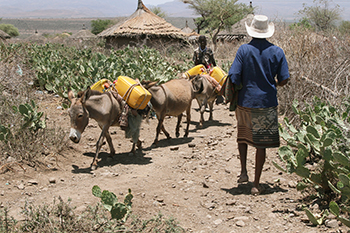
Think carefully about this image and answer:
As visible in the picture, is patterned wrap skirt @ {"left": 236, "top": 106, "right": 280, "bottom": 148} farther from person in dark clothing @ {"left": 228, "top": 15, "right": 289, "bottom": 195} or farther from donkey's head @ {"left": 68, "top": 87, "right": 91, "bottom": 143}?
donkey's head @ {"left": 68, "top": 87, "right": 91, "bottom": 143}

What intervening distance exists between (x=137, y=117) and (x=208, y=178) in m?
2.10

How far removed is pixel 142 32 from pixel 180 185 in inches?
726

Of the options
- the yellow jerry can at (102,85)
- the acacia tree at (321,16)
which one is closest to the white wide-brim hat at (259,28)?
the yellow jerry can at (102,85)

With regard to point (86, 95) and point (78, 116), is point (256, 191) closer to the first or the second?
point (78, 116)

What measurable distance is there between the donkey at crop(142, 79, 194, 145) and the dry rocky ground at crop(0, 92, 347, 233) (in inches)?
31.1

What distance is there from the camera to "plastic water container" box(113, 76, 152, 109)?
22.5ft

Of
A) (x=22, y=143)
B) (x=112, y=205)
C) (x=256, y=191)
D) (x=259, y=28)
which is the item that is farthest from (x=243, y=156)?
(x=22, y=143)

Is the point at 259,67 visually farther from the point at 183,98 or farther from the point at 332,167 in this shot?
the point at 183,98

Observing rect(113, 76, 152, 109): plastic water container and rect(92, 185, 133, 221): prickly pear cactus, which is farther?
rect(113, 76, 152, 109): plastic water container

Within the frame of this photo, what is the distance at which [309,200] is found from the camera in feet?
15.4

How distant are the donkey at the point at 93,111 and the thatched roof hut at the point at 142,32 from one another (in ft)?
52.6

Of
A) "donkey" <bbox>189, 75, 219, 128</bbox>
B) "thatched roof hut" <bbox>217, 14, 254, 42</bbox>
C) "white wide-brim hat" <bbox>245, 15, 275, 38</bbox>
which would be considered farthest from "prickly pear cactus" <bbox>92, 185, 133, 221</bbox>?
"thatched roof hut" <bbox>217, 14, 254, 42</bbox>

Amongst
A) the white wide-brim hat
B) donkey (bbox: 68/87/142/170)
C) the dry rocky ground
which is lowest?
the dry rocky ground

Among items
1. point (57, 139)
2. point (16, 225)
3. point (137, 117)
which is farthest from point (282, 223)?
point (57, 139)
